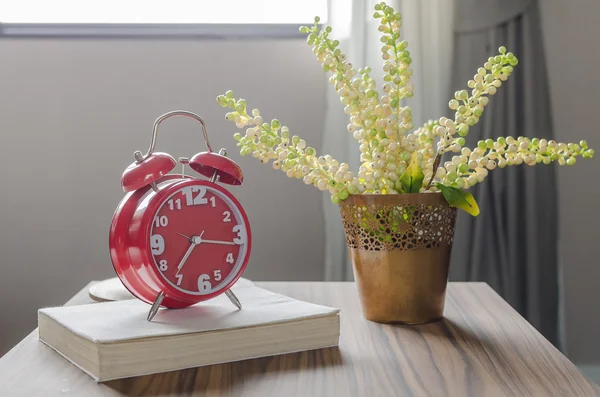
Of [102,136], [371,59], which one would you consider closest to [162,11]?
[102,136]

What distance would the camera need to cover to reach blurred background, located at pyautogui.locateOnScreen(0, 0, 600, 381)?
5.93ft

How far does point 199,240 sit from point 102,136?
118cm

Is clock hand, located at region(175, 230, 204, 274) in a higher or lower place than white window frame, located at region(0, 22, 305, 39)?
lower

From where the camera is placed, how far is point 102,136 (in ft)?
6.07

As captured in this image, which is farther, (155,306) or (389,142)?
(389,142)

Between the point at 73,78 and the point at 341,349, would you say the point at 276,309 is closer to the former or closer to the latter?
the point at 341,349

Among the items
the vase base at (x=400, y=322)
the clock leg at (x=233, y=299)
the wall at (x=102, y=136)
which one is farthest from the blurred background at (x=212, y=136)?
the clock leg at (x=233, y=299)

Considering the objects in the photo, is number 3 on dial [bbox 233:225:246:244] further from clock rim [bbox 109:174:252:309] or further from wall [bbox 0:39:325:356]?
wall [bbox 0:39:325:356]

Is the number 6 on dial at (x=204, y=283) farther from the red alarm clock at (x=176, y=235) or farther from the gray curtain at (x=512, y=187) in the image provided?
the gray curtain at (x=512, y=187)

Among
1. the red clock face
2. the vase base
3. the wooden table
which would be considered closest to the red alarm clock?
the red clock face

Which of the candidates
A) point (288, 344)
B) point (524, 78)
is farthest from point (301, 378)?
point (524, 78)

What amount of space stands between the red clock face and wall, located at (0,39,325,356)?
1.05 meters

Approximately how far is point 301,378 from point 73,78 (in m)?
1.42

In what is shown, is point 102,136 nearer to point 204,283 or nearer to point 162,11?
point 162,11
